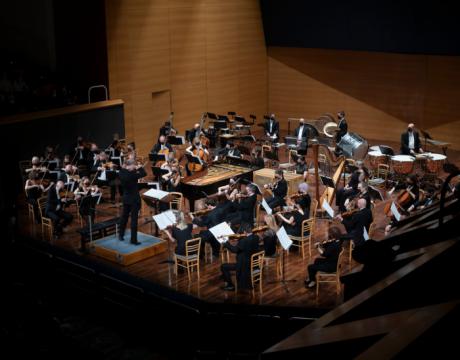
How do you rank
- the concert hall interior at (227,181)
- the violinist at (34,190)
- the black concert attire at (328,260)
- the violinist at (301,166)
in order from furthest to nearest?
the violinist at (301,166), the violinist at (34,190), the black concert attire at (328,260), the concert hall interior at (227,181)

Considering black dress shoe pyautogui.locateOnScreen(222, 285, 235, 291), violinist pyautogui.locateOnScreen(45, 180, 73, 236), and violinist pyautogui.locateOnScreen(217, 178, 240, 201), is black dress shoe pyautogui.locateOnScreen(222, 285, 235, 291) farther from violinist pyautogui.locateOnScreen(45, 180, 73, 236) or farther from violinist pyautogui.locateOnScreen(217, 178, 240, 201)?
violinist pyautogui.locateOnScreen(45, 180, 73, 236)

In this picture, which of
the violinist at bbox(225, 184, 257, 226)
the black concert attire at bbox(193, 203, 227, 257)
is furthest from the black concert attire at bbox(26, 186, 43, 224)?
the violinist at bbox(225, 184, 257, 226)

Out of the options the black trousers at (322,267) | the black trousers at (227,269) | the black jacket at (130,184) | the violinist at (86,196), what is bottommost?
the black trousers at (227,269)

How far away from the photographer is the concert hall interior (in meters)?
2.14

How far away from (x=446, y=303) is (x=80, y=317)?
32.4ft

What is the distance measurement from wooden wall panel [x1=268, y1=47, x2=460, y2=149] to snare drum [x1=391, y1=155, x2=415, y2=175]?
18.5ft

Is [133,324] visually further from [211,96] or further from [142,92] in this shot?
[211,96]

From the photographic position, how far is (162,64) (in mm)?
20109

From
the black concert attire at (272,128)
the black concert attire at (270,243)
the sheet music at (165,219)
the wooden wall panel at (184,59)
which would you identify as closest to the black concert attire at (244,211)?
the black concert attire at (270,243)

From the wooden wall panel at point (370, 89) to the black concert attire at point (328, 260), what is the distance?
1232 centimetres

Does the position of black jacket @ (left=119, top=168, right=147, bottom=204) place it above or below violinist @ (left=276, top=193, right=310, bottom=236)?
above

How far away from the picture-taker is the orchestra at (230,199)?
10500 mm

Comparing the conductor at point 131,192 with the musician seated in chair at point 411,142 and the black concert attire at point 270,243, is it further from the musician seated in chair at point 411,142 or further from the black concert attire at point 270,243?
the musician seated in chair at point 411,142

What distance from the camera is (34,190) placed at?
13562 millimetres
